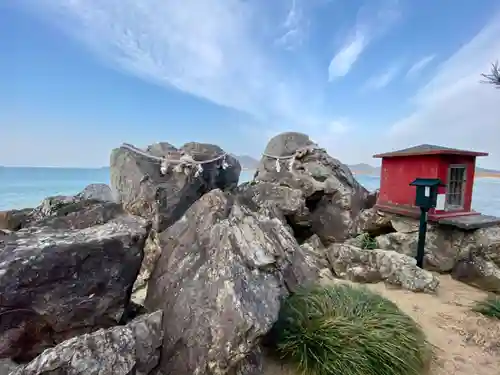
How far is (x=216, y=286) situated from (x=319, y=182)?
15.6ft

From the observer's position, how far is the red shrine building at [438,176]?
14.6 feet

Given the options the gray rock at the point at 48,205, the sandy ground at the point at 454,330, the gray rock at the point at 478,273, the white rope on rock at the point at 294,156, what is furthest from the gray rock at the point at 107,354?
the gray rock at the point at 48,205

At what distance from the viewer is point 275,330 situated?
228 cm

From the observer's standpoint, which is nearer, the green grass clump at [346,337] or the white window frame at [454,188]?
the green grass clump at [346,337]

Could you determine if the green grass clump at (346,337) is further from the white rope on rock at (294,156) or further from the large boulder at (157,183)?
the white rope on rock at (294,156)

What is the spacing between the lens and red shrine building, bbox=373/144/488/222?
4449 mm

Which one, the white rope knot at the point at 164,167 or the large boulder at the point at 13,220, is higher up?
the white rope knot at the point at 164,167

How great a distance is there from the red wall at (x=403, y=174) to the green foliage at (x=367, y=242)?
0.75 metres

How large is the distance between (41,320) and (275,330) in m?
1.61

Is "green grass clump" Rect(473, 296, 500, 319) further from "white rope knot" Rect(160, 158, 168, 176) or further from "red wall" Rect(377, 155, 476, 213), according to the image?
"white rope knot" Rect(160, 158, 168, 176)

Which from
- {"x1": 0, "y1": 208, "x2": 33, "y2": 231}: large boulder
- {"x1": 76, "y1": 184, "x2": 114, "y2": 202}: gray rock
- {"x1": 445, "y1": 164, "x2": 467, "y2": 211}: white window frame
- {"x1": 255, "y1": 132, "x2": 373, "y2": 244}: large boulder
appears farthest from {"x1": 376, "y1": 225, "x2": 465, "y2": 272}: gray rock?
{"x1": 0, "y1": 208, "x2": 33, "y2": 231}: large boulder

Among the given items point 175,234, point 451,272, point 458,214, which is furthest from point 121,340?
point 458,214

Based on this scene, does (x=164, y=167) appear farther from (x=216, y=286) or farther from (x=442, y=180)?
(x=442, y=180)

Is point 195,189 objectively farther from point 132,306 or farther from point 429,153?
point 429,153
